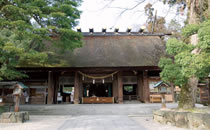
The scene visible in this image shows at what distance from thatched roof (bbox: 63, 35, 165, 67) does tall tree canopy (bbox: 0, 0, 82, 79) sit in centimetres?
379

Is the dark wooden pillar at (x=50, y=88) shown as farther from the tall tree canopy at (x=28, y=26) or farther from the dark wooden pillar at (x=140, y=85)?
the dark wooden pillar at (x=140, y=85)

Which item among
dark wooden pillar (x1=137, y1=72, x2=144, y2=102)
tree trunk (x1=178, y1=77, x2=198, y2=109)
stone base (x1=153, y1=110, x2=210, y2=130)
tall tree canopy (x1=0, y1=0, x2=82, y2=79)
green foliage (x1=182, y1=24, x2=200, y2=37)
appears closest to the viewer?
stone base (x1=153, y1=110, x2=210, y2=130)

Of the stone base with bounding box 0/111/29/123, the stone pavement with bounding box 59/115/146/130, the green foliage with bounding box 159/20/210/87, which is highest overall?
the green foliage with bounding box 159/20/210/87

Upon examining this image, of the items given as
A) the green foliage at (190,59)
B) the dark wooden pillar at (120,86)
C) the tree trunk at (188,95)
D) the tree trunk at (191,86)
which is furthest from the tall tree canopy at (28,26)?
the tree trunk at (188,95)

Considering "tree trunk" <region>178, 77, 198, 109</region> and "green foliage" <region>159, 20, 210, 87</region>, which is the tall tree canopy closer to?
"green foliage" <region>159, 20, 210, 87</region>

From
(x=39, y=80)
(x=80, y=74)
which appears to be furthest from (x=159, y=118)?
(x=39, y=80)

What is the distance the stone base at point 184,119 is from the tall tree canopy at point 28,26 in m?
6.61

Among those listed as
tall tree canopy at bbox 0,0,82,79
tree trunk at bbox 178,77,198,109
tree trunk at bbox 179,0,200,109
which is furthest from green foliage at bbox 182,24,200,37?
A: tall tree canopy at bbox 0,0,82,79

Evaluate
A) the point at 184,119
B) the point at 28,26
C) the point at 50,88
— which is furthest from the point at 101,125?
the point at 50,88

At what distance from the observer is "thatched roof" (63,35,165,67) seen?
514 inches

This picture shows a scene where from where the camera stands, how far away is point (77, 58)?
13.9 meters

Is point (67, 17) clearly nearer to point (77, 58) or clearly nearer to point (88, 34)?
point (77, 58)

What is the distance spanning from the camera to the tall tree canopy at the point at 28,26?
7.64 metres

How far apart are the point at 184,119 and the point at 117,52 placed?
10063mm
